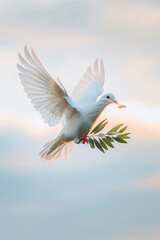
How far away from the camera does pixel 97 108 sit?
14.9 ft

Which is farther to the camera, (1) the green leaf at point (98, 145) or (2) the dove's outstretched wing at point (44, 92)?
(1) the green leaf at point (98, 145)

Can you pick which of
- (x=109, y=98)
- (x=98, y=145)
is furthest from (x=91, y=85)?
(x=98, y=145)

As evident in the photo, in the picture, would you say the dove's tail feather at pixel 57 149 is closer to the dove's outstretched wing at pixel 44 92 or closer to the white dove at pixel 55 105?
the white dove at pixel 55 105

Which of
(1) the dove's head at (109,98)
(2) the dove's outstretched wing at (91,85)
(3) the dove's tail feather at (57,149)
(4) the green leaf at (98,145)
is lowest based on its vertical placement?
(4) the green leaf at (98,145)

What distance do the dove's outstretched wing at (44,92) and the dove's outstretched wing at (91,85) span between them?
785mm

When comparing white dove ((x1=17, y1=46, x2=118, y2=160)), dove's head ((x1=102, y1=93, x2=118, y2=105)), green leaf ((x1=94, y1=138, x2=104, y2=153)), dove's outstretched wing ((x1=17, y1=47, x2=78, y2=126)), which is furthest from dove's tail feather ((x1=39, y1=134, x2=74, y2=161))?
dove's head ((x1=102, y1=93, x2=118, y2=105))

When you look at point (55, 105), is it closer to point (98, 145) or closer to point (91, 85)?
point (98, 145)

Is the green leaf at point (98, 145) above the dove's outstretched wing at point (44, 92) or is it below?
below

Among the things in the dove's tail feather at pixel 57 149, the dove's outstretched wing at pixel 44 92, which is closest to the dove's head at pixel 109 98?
the dove's outstretched wing at pixel 44 92

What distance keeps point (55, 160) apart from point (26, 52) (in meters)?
1.50

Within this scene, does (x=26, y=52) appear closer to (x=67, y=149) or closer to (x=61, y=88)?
(x=61, y=88)

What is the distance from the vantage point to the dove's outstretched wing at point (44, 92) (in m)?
4.23

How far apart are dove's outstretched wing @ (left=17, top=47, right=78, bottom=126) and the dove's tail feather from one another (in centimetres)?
24

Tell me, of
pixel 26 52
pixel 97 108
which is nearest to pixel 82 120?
pixel 97 108
